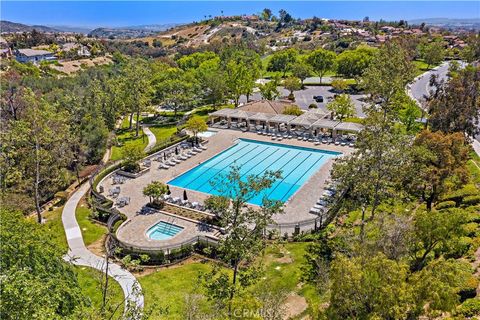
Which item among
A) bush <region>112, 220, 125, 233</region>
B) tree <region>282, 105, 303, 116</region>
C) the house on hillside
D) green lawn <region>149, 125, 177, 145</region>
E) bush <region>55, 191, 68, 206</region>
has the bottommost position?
bush <region>112, 220, 125, 233</region>

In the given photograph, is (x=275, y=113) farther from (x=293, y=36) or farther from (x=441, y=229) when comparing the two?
(x=293, y=36)

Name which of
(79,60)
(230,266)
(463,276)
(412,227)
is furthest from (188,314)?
(79,60)

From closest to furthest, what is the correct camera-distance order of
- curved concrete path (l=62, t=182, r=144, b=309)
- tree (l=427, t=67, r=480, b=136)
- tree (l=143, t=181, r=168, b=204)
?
curved concrete path (l=62, t=182, r=144, b=309) → tree (l=143, t=181, r=168, b=204) → tree (l=427, t=67, r=480, b=136)

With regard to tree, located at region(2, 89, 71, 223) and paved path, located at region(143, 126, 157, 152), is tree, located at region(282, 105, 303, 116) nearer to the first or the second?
paved path, located at region(143, 126, 157, 152)

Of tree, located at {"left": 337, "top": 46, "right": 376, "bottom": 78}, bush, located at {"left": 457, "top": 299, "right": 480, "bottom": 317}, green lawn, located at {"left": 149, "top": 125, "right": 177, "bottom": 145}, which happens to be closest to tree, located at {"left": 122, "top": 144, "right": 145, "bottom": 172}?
green lawn, located at {"left": 149, "top": 125, "right": 177, "bottom": 145}

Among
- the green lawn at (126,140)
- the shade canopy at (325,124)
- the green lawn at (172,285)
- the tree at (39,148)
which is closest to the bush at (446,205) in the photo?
the green lawn at (172,285)

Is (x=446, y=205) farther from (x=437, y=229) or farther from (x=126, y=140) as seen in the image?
(x=126, y=140)

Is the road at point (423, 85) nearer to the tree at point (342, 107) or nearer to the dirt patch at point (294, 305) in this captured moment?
the tree at point (342, 107)
